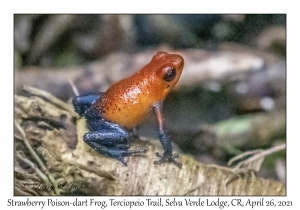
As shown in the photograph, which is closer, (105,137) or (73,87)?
(105,137)

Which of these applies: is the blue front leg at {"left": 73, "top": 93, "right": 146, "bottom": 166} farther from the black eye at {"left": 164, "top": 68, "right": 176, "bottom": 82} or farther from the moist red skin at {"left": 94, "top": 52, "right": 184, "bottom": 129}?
the black eye at {"left": 164, "top": 68, "right": 176, "bottom": 82}

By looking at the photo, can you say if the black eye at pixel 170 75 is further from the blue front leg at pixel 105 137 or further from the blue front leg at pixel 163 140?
the blue front leg at pixel 105 137

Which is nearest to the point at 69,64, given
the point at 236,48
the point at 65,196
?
the point at 65,196

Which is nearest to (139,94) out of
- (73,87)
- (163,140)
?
(163,140)

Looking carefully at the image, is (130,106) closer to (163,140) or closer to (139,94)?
(139,94)

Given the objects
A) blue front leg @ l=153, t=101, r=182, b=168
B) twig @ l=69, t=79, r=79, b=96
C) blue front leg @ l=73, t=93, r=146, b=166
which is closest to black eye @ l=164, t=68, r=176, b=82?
blue front leg @ l=153, t=101, r=182, b=168
